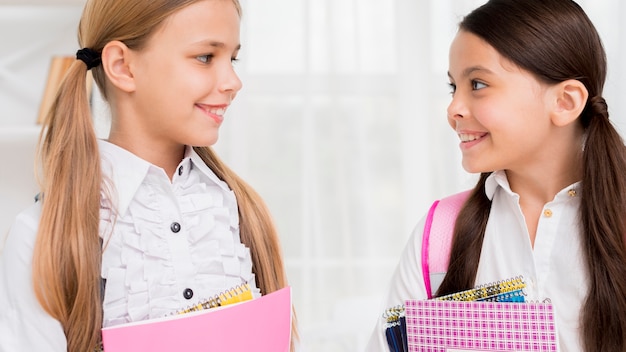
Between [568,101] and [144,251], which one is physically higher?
[568,101]

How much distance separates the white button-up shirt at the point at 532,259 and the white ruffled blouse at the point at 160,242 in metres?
0.28

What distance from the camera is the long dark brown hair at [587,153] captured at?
3.76ft

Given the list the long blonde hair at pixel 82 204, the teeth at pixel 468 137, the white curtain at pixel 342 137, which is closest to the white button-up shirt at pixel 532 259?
the teeth at pixel 468 137

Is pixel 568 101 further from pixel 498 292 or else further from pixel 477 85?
pixel 498 292

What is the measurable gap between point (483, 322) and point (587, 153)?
0.38 metres

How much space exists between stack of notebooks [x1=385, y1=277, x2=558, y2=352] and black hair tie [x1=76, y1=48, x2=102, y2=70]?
603mm

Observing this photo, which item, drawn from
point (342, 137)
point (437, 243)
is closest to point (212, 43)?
point (437, 243)

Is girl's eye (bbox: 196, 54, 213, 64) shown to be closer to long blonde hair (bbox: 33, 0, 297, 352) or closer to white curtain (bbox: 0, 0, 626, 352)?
long blonde hair (bbox: 33, 0, 297, 352)

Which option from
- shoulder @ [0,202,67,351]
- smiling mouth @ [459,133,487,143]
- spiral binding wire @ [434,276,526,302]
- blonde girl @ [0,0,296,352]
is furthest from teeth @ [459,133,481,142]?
shoulder @ [0,202,67,351]

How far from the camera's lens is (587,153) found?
1.24 meters

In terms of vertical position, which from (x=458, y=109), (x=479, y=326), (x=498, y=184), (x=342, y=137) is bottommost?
(x=479, y=326)

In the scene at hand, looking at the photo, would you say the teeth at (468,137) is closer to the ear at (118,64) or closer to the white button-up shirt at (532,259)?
the white button-up shirt at (532,259)

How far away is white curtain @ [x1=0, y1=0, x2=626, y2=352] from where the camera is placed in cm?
227

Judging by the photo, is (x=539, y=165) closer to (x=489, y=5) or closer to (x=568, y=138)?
(x=568, y=138)
